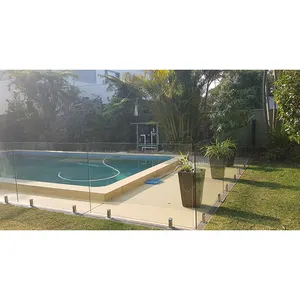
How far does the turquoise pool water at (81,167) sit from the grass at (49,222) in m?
1.27

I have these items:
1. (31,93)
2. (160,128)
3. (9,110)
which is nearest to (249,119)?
(160,128)

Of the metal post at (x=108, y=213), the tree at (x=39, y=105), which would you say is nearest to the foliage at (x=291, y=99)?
the metal post at (x=108, y=213)

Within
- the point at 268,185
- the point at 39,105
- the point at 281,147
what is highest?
the point at 39,105

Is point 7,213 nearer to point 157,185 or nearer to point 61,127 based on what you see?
point 157,185

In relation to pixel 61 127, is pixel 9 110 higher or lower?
higher

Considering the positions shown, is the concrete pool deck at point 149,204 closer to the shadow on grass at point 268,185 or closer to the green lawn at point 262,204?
the green lawn at point 262,204

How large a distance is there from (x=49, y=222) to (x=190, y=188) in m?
2.24

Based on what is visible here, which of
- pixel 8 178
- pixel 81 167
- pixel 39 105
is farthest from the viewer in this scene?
pixel 39 105

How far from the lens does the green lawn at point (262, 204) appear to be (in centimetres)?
385

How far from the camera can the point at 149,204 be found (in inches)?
189

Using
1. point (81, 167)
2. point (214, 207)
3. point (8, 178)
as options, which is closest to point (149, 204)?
point (214, 207)

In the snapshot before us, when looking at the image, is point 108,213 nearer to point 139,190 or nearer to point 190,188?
point 190,188
